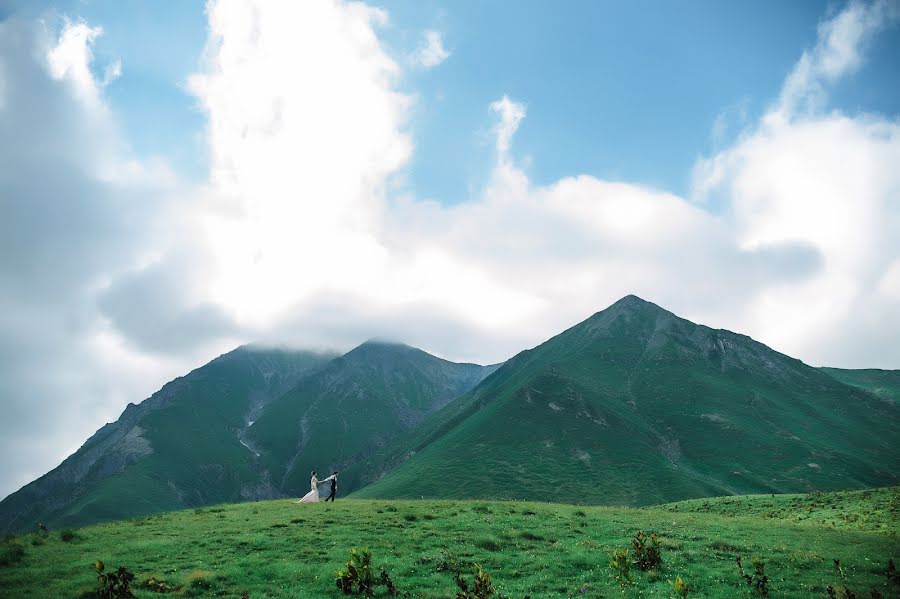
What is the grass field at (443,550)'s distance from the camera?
2514 centimetres

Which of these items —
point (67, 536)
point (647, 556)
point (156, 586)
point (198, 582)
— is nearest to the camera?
point (156, 586)

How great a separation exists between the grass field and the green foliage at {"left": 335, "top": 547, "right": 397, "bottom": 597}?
885mm

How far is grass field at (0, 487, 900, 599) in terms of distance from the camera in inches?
990

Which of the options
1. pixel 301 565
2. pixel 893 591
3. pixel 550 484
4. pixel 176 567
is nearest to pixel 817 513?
pixel 893 591

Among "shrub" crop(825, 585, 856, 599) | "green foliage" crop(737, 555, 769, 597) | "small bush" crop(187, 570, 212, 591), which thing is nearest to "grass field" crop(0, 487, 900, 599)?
"small bush" crop(187, 570, 212, 591)

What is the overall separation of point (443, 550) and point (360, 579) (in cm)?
849

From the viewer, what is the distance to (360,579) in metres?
23.6

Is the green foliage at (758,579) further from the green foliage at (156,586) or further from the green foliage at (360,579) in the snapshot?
the green foliage at (156,586)

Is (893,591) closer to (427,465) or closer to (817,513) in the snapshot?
(817,513)

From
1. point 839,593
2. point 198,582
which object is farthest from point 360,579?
point 839,593

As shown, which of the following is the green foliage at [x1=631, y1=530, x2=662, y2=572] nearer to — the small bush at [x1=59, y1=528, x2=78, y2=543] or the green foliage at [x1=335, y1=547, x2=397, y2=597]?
the green foliage at [x1=335, y1=547, x2=397, y2=597]

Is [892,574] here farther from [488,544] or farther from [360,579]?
[360,579]

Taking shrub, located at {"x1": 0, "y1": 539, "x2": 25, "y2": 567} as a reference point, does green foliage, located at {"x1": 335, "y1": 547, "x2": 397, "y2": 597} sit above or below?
below

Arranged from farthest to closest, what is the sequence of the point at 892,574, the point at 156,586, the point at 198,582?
the point at 892,574 → the point at 198,582 → the point at 156,586
